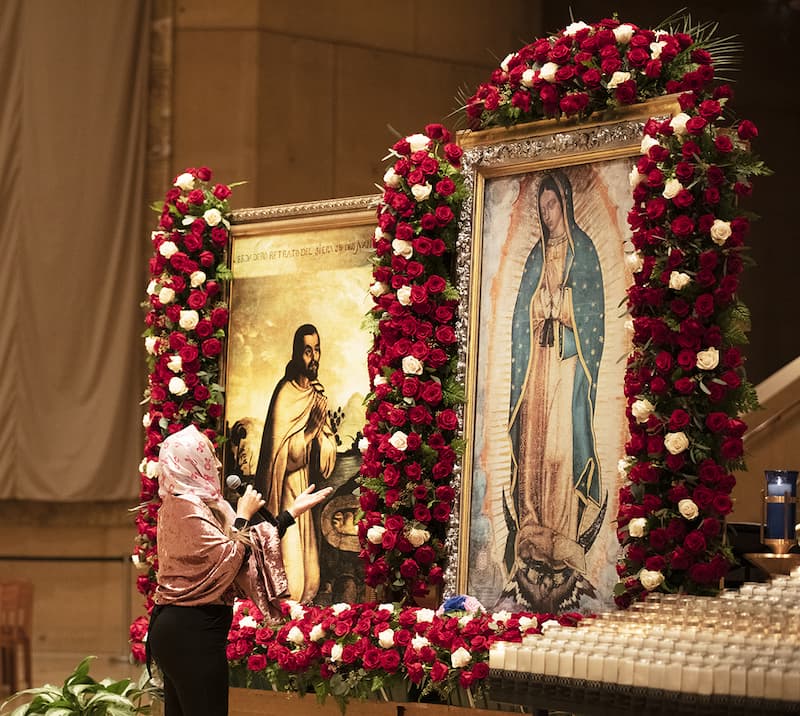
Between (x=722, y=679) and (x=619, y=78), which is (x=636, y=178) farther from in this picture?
(x=722, y=679)

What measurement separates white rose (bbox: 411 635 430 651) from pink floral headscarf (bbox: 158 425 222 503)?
153 centimetres

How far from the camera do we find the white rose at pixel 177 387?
26.9ft

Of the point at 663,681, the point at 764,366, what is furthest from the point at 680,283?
the point at 764,366

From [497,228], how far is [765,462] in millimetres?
2776

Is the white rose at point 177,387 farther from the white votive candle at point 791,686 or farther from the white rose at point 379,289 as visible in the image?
the white votive candle at point 791,686

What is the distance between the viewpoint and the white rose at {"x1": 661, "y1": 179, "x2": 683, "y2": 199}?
607 cm

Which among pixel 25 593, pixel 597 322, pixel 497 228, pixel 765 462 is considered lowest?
pixel 25 593

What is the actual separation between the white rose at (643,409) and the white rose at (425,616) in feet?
4.66

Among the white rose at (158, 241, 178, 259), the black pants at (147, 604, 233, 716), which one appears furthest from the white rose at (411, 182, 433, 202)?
the black pants at (147, 604, 233, 716)

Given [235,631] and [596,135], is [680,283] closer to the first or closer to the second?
[596,135]

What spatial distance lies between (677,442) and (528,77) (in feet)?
6.38

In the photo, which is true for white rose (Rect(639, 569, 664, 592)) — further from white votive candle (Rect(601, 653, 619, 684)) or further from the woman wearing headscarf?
white votive candle (Rect(601, 653, 619, 684))

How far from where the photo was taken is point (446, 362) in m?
7.11

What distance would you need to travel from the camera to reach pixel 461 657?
21.3 feet
